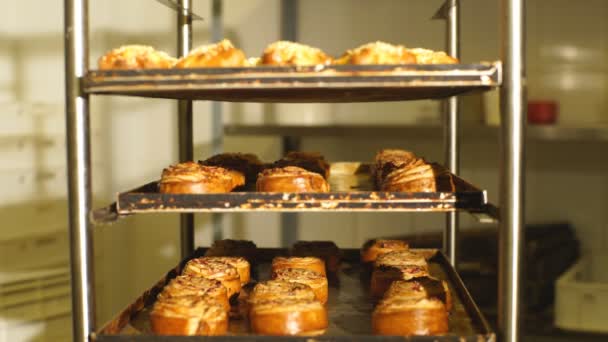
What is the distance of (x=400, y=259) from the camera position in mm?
1777

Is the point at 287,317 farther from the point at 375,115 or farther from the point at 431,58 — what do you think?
the point at 375,115

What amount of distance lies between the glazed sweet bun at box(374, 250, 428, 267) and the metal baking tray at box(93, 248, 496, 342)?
70mm

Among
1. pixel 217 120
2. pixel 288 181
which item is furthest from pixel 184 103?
pixel 217 120

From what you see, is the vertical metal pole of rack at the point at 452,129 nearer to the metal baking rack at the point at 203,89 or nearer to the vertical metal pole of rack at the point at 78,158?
the metal baking rack at the point at 203,89

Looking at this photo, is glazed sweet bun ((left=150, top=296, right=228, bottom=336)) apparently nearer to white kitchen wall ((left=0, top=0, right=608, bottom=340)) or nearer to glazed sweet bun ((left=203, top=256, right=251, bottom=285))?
glazed sweet bun ((left=203, top=256, right=251, bottom=285))

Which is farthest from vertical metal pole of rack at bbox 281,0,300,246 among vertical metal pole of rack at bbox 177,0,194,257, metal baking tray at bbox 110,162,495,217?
metal baking tray at bbox 110,162,495,217

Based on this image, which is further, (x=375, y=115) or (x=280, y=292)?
(x=375, y=115)

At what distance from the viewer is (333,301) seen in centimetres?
161

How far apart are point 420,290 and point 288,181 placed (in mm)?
359

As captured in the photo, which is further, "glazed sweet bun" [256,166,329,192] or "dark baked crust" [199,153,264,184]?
"dark baked crust" [199,153,264,184]

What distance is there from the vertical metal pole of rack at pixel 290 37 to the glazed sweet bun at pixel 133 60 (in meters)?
2.33

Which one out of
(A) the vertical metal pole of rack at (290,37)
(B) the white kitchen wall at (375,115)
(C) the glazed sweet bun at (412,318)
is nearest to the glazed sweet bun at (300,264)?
(C) the glazed sweet bun at (412,318)

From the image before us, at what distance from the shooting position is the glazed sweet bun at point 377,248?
75.4 inches

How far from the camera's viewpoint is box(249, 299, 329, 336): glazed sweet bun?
51.7 inches
